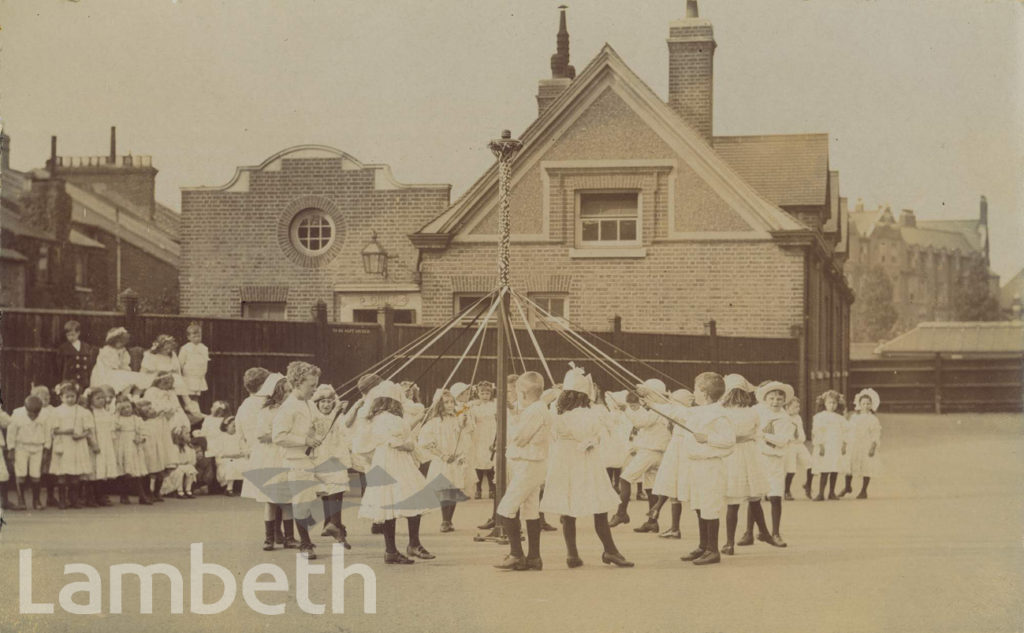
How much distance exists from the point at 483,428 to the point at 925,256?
4551 millimetres

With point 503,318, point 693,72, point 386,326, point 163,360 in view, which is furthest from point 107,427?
point 693,72

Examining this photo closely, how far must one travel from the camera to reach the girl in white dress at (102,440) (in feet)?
37.3

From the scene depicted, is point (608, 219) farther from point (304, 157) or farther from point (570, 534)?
point (570, 534)

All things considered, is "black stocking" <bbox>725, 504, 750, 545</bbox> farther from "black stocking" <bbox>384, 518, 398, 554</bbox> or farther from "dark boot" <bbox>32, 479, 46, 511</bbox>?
"dark boot" <bbox>32, 479, 46, 511</bbox>

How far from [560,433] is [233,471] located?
4770 millimetres

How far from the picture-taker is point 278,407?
9.03m

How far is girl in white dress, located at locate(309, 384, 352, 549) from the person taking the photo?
9039 millimetres

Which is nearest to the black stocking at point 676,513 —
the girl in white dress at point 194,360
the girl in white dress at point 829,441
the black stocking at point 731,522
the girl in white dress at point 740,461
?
the girl in white dress at point 740,461

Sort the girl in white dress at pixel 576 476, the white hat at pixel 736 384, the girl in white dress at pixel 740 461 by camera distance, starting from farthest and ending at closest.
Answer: the white hat at pixel 736 384 → the girl in white dress at pixel 740 461 → the girl in white dress at pixel 576 476

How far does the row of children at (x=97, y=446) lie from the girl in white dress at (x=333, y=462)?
287cm

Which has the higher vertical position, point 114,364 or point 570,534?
point 114,364

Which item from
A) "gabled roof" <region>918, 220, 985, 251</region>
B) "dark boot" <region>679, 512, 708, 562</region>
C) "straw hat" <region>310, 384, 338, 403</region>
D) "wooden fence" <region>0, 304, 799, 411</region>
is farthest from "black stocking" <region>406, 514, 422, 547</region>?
"gabled roof" <region>918, 220, 985, 251</region>

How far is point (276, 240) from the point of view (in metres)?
12.7

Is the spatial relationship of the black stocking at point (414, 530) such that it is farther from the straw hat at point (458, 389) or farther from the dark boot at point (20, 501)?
the dark boot at point (20, 501)
